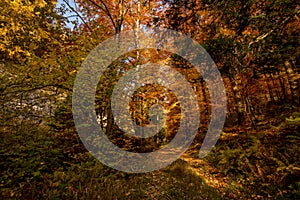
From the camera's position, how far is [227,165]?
7.57 m

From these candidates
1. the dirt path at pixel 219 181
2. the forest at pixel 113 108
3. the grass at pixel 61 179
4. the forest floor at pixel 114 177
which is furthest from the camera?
the dirt path at pixel 219 181

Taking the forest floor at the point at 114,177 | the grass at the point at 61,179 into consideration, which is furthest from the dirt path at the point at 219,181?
the grass at the point at 61,179

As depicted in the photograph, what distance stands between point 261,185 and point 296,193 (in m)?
1.05

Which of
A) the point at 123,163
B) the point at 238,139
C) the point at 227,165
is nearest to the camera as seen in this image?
the point at 123,163

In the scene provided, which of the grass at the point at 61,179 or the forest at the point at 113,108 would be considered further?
the forest at the point at 113,108

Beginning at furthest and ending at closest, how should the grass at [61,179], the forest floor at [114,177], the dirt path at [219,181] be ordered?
the dirt path at [219,181] → the forest floor at [114,177] → the grass at [61,179]

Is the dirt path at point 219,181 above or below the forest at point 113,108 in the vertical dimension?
below

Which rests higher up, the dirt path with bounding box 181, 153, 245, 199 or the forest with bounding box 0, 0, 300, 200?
the forest with bounding box 0, 0, 300, 200

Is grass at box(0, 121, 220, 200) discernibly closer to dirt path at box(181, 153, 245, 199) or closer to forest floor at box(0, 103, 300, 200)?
forest floor at box(0, 103, 300, 200)

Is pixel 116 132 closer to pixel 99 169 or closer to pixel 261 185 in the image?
pixel 99 169

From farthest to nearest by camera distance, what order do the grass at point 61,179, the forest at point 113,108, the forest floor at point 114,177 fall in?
the forest at point 113,108 → the forest floor at point 114,177 → the grass at point 61,179

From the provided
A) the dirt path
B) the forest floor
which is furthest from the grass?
the dirt path

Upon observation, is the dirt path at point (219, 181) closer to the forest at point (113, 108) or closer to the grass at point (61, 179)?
the forest at point (113, 108)

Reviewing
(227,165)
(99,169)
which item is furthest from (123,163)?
(227,165)
